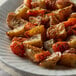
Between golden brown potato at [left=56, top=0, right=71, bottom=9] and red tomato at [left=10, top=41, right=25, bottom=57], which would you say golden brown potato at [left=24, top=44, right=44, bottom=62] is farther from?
golden brown potato at [left=56, top=0, right=71, bottom=9]

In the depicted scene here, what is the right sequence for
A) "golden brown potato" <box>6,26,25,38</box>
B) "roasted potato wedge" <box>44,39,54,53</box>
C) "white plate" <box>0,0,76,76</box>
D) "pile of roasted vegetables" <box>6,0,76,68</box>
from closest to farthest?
1. "white plate" <box>0,0,76,76</box>
2. "pile of roasted vegetables" <box>6,0,76,68</box>
3. "roasted potato wedge" <box>44,39,54,53</box>
4. "golden brown potato" <box>6,26,25,38</box>

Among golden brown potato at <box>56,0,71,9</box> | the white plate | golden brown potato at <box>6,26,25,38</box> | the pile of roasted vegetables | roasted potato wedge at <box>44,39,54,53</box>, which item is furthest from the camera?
golden brown potato at <box>56,0,71,9</box>

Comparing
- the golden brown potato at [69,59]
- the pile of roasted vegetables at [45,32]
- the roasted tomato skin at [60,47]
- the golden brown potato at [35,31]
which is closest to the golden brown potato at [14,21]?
the pile of roasted vegetables at [45,32]

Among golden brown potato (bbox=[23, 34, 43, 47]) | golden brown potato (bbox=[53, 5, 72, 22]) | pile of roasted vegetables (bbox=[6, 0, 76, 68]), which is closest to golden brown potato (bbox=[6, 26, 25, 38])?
pile of roasted vegetables (bbox=[6, 0, 76, 68])

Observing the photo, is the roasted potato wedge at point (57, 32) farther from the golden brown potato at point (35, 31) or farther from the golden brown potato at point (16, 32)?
the golden brown potato at point (16, 32)

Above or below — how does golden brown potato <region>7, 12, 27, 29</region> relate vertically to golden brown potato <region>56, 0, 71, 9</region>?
below

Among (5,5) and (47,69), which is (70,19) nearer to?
(47,69)

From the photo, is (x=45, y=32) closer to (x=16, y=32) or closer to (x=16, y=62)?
(x=16, y=32)
